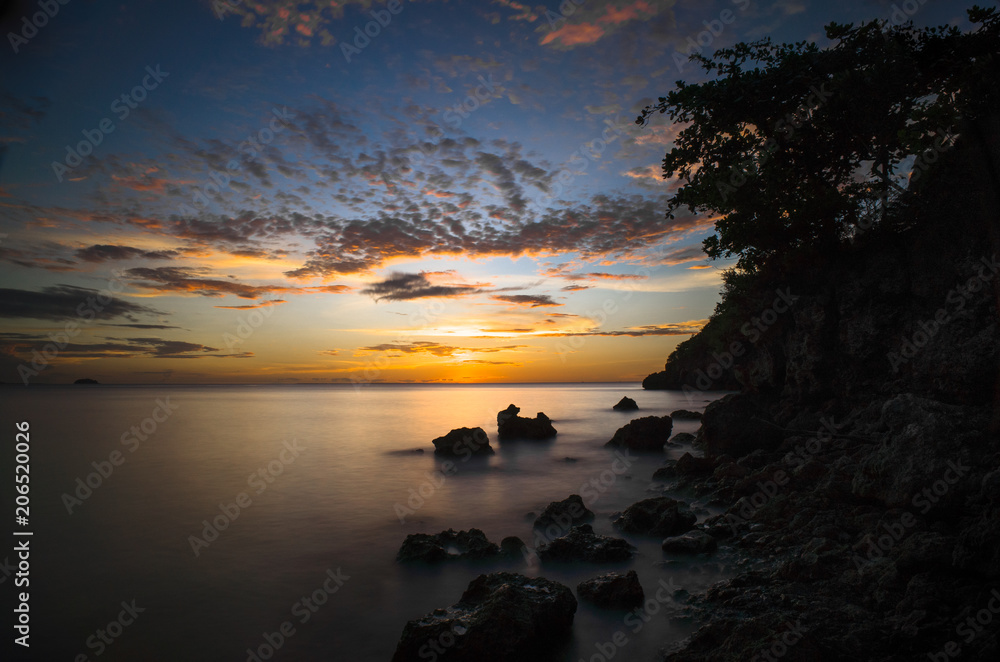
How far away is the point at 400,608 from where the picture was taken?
8430 millimetres

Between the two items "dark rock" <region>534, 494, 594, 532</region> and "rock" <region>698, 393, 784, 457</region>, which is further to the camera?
"rock" <region>698, 393, 784, 457</region>

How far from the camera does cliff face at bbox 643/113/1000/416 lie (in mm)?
10945

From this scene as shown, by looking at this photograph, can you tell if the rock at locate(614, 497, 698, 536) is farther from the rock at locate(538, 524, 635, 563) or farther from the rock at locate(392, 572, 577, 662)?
the rock at locate(392, 572, 577, 662)

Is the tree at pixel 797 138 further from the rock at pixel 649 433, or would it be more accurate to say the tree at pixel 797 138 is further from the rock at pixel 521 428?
the rock at pixel 521 428

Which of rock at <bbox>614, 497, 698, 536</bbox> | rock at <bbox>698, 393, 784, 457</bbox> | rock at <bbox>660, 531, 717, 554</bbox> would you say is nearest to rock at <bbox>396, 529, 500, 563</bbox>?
rock at <bbox>614, 497, 698, 536</bbox>

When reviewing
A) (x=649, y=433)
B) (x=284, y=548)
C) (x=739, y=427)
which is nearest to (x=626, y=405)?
(x=649, y=433)

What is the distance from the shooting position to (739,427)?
60.7 ft

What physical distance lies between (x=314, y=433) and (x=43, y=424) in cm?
2803

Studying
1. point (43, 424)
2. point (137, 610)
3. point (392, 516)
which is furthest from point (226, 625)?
point (43, 424)

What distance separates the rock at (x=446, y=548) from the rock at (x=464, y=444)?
50.9ft

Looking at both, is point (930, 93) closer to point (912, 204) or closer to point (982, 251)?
point (912, 204)

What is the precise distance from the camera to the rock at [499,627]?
5.93 m

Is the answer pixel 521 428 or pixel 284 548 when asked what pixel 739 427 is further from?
pixel 521 428

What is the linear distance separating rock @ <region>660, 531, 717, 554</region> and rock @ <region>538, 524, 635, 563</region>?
81 cm
